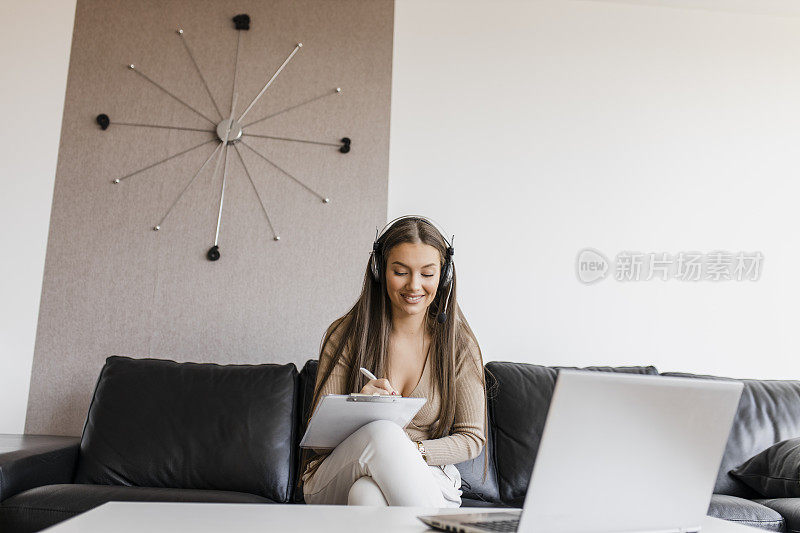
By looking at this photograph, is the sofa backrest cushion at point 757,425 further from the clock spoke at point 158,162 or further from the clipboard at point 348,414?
the clock spoke at point 158,162

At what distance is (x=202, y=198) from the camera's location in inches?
109

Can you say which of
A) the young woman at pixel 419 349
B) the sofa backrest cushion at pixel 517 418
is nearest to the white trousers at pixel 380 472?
the young woman at pixel 419 349

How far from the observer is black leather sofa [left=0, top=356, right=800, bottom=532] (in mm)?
2117

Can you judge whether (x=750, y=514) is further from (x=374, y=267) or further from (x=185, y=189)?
(x=185, y=189)

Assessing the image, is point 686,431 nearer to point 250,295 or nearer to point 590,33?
point 250,295

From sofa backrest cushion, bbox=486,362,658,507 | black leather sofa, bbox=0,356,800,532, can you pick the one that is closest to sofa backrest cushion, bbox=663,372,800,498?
black leather sofa, bbox=0,356,800,532

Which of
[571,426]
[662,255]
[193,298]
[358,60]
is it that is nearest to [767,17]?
[662,255]

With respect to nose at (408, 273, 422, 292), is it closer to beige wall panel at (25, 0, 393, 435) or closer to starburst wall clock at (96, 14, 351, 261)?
beige wall panel at (25, 0, 393, 435)

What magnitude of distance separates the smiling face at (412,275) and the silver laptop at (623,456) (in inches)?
40.5

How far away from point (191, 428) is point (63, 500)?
19.0 inches

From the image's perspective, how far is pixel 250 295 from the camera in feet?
8.93

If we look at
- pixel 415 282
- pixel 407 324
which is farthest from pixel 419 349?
pixel 415 282

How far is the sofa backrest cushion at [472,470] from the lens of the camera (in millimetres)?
2229

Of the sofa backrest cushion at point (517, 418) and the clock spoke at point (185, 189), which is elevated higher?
the clock spoke at point (185, 189)
